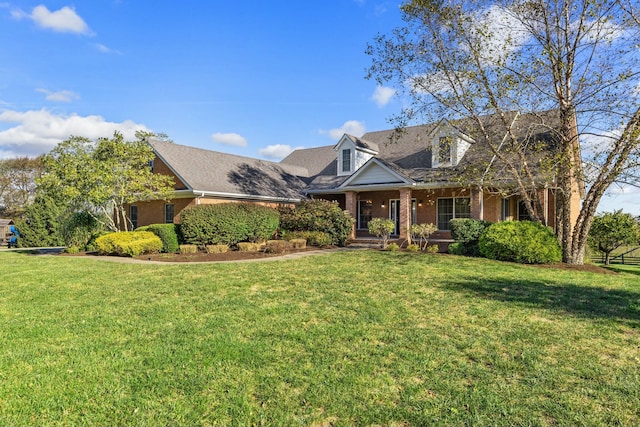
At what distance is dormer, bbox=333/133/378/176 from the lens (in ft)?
73.0

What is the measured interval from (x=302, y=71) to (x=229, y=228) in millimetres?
7668

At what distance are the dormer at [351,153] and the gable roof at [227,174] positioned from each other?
326 cm

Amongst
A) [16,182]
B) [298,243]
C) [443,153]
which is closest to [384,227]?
[298,243]

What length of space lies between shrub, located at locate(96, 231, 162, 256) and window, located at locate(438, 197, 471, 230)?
13726 millimetres

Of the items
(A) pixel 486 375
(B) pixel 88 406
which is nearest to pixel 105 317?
(B) pixel 88 406

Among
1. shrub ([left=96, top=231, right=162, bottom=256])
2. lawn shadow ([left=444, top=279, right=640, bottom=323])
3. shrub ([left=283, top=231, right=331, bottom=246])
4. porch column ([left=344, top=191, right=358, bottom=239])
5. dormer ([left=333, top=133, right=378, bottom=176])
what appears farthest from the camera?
dormer ([left=333, top=133, right=378, bottom=176])

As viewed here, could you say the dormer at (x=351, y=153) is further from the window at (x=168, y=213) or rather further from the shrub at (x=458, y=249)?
the window at (x=168, y=213)

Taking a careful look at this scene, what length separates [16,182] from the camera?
39.1 metres

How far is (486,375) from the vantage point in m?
3.96

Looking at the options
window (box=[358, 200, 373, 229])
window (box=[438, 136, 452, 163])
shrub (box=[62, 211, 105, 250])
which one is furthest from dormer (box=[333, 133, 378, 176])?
shrub (box=[62, 211, 105, 250])

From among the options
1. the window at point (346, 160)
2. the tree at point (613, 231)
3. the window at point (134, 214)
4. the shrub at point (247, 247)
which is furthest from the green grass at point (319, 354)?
the window at point (346, 160)

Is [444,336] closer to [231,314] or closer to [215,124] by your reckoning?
[231,314]

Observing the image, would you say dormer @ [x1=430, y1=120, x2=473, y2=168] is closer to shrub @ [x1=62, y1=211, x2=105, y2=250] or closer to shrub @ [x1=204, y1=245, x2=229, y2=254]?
shrub @ [x1=204, y1=245, x2=229, y2=254]

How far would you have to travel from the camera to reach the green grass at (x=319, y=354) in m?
3.27
